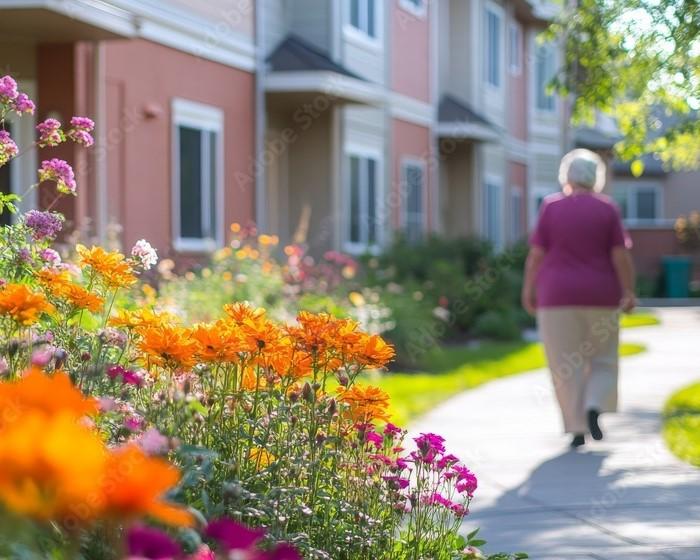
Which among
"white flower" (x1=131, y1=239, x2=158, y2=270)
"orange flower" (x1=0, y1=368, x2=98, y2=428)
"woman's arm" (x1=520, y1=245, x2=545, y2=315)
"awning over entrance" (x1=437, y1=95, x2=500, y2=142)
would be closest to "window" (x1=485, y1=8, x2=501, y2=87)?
"awning over entrance" (x1=437, y1=95, x2=500, y2=142)

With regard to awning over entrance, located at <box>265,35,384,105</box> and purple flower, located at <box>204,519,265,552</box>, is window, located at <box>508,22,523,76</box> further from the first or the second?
purple flower, located at <box>204,519,265,552</box>

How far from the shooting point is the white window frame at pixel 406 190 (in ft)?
78.4

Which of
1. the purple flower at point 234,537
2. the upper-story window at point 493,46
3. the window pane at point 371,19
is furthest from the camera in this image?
the upper-story window at point 493,46

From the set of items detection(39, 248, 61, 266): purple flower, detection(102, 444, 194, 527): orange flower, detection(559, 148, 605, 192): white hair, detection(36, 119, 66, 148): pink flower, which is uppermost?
detection(559, 148, 605, 192): white hair

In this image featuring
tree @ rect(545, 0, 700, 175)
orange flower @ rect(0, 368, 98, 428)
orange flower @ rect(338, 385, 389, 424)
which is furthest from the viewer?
tree @ rect(545, 0, 700, 175)

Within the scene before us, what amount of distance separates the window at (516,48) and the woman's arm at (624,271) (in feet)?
74.3

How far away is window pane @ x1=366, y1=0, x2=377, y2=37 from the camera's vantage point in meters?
21.7

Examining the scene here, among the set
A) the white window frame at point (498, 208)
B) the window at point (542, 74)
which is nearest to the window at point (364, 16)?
the white window frame at point (498, 208)

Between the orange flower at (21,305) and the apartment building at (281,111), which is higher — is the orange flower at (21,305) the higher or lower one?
the lower one

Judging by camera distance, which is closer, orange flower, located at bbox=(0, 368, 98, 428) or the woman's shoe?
orange flower, located at bbox=(0, 368, 98, 428)

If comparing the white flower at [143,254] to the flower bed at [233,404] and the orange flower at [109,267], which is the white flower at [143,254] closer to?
the flower bed at [233,404]

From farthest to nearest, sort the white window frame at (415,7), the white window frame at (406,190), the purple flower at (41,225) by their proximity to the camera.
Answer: the white window frame at (406,190)
the white window frame at (415,7)
the purple flower at (41,225)

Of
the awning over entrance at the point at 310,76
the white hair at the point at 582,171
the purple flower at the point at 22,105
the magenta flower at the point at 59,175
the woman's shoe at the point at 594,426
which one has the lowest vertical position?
the woman's shoe at the point at 594,426

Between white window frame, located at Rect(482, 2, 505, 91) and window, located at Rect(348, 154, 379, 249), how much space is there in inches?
304
